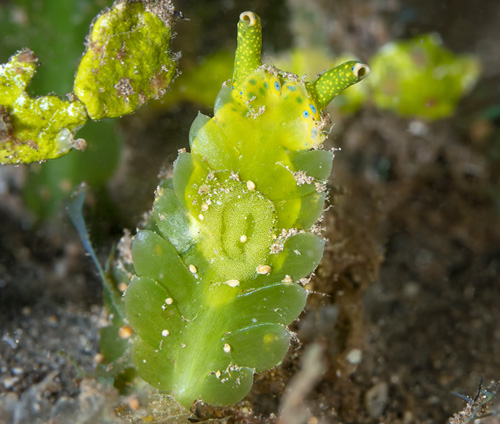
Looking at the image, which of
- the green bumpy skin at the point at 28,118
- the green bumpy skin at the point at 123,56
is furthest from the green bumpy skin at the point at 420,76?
the green bumpy skin at the point at 28,118

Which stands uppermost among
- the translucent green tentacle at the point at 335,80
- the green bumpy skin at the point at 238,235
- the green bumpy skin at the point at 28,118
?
the green bumpy skin at the point at 28,118

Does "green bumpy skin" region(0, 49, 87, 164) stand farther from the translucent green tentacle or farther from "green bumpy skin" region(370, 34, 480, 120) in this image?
"green bumpy skin" region(370, 34, 480, 120)

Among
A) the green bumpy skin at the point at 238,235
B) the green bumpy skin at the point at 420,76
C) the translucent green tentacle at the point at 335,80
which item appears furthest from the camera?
the green bumpy skin at the point at 420,76

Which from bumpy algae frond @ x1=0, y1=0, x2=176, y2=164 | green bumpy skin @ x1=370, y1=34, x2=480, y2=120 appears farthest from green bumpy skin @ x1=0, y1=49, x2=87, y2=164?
green bumpy skin @ x1=370, y1=34, x2=480, y2=120

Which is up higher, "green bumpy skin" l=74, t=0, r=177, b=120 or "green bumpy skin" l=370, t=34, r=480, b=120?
"green bumpy skin" l=74, t=0, r=177, b=120

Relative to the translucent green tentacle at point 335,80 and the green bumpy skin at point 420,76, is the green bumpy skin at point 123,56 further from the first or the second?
the green bumpy skin at point 420,76

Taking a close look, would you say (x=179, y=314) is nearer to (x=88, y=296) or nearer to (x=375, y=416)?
(x=88, y=296)

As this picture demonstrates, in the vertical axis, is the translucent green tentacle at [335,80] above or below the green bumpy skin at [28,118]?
below
